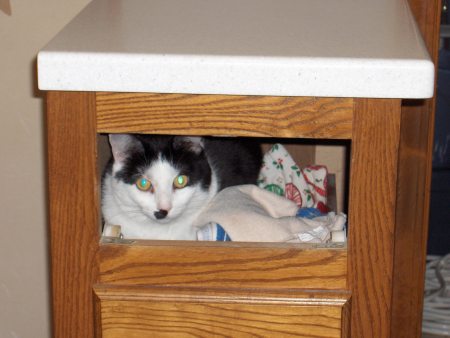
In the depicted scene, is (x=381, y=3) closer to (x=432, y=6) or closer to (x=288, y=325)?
(x=432, y=6)

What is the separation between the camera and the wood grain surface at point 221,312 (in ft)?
2.77

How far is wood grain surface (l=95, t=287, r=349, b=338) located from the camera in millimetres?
846

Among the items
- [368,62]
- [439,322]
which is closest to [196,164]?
[368,62]

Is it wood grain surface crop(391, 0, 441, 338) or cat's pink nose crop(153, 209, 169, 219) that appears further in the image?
wood grain surface crop(391, 0, 441, 338)

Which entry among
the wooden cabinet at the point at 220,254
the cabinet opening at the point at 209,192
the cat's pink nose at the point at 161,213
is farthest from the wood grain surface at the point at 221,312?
the cat's pink nose at the point at 161,213

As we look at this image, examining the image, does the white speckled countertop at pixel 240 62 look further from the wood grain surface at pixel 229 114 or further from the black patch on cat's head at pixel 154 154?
the black patch on cat's head at pixel 154 154

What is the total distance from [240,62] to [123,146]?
493 millimetres

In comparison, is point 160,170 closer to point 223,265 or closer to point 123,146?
point 123,146

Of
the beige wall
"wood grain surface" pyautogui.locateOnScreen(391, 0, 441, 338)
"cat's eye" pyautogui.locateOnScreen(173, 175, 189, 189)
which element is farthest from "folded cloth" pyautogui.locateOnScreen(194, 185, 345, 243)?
the beige wall

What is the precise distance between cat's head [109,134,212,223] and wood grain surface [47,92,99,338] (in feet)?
1.22

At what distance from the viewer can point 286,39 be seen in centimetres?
87

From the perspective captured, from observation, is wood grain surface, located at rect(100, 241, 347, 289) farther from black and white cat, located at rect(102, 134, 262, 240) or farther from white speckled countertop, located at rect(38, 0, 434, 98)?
black and white cat, located at rect(102, 134, 262, 240)

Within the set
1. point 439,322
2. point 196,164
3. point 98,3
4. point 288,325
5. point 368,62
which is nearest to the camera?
point 368,62

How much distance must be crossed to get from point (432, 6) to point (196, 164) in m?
0.52
